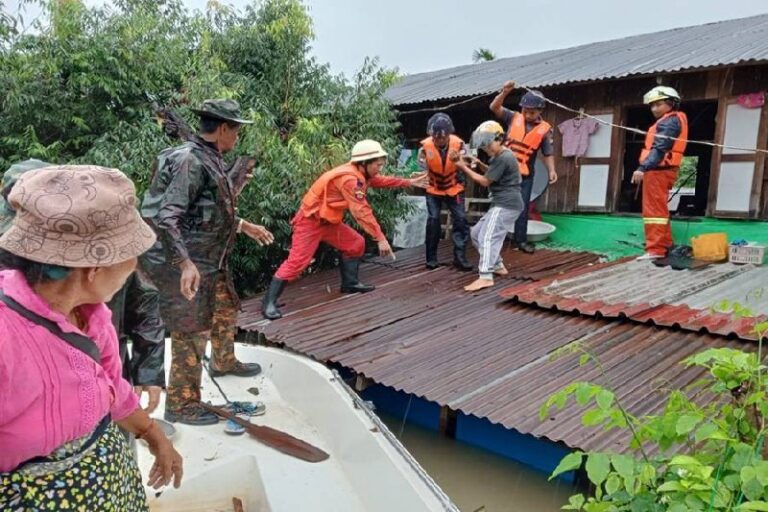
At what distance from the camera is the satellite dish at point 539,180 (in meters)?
7.56

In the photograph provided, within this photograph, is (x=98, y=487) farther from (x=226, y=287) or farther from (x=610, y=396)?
(x=226, y=287)

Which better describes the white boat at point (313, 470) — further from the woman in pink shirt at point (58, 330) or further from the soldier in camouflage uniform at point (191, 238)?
the woman in pink shirt at point (58, 330)

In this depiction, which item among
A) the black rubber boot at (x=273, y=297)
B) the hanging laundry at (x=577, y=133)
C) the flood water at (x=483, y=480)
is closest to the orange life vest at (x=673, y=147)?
the hanging laundry at (x=577, y=133)

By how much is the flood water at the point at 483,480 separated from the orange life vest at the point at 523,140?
357 centimetres

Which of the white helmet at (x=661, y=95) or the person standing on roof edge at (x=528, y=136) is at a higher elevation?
the white helmet at (x=661, y=95)

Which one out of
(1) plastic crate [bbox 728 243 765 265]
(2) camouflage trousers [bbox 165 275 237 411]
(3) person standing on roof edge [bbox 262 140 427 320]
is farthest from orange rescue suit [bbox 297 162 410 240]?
(1) plastic crate [bbox 728 243 765 265]

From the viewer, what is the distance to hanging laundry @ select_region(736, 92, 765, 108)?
6.15 metres

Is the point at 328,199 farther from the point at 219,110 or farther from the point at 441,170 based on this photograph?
the point at 219,110

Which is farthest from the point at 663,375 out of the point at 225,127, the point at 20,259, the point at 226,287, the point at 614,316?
the point at 20,259

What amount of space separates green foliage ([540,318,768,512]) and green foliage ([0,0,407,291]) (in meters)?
5.56

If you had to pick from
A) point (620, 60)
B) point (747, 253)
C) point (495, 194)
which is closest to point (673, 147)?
point (747, 253)

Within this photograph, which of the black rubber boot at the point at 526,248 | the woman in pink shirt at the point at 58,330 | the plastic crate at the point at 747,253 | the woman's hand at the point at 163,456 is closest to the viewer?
the woman in pink shirt at the point at 58,330

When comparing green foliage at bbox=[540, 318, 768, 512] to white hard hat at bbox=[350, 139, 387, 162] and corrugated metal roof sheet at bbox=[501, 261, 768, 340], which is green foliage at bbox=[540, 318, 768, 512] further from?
white hard hat at bbox=[350, 139, 387, 162]

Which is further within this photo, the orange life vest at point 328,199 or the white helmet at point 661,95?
the white helmet at point 661,95
